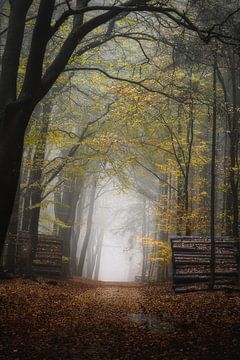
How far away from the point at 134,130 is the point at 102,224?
35.0 metres

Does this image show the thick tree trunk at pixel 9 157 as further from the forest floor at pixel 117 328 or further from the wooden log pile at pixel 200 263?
the wooden log pile at pixel 200 263

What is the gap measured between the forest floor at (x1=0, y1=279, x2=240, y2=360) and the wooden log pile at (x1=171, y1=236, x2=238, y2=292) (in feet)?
6.82

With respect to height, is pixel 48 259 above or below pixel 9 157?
below

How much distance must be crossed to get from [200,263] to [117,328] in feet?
22.6

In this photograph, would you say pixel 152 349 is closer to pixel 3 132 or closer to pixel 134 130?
pixel 3 132

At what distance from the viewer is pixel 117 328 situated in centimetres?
774

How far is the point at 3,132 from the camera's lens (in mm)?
7680

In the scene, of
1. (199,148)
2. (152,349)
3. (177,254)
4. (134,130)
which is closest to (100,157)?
(134,130)

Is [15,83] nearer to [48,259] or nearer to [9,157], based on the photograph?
[9,157]

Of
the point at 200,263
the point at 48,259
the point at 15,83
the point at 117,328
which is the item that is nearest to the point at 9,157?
the point at 15,83

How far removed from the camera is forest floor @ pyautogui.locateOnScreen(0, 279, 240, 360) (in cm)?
588

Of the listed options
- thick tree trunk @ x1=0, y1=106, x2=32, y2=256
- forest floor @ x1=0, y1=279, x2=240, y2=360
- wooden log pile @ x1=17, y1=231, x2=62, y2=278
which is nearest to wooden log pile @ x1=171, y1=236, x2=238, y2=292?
forest floor @ x1=0, y1=279, x2=240, y2=360

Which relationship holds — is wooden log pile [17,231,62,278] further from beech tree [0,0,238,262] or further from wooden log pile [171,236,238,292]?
beech tree [0,0,238,262]

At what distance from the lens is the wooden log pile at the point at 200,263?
44.1 feet
